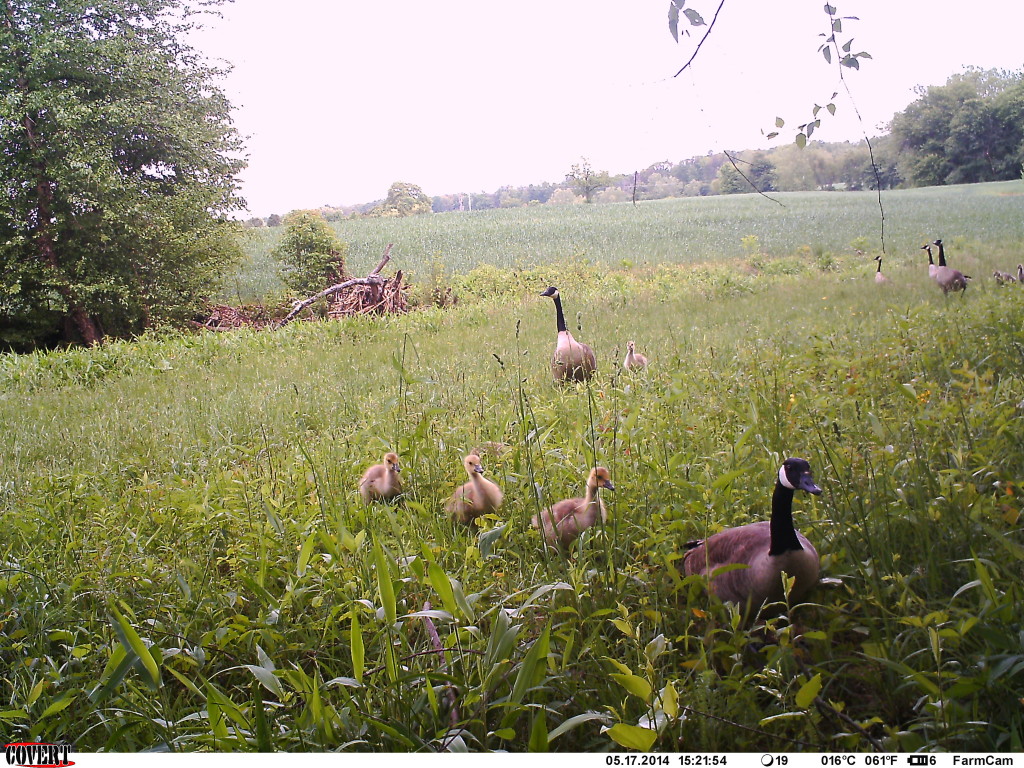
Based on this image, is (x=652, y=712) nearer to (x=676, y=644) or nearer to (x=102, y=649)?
(x=676, y=644)

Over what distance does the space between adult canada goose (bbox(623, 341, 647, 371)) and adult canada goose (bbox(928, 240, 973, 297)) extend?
2.26 m

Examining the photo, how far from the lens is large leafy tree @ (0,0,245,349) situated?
6.96 metres

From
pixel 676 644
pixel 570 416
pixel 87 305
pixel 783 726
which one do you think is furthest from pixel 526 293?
pixel 87 305

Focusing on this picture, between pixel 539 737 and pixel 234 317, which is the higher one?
pixel 234 317

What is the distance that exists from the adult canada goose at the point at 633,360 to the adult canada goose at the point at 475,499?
183 cm

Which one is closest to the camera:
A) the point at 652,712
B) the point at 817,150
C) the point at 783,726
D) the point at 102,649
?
the point at 652,712

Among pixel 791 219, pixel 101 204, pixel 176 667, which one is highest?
pixel 101 204

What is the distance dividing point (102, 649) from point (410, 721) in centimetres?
108

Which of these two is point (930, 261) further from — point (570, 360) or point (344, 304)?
point (344, 304)

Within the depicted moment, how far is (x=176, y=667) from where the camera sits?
1955mm

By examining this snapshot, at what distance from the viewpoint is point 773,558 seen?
1.75m

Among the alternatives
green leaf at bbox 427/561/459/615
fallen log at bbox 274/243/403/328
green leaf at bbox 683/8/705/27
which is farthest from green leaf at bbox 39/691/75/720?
fallen log at bbox 274/243/403/328

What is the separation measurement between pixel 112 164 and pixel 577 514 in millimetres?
7349
